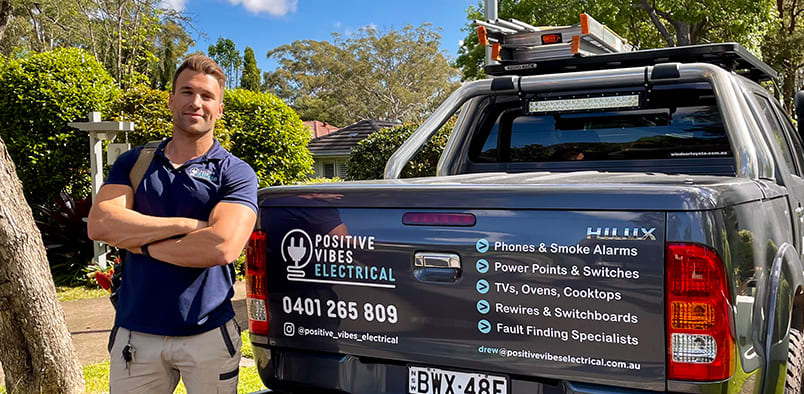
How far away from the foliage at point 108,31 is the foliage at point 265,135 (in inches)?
116

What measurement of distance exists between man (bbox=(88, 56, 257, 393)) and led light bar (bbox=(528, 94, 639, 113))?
1.88 metres

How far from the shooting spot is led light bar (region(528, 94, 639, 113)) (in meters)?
3.97

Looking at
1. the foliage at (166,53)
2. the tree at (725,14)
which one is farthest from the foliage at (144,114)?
the foliage at (166,53)

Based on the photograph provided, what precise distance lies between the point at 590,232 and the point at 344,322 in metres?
1.01

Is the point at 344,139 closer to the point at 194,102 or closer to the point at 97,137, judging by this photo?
the point at 97,137

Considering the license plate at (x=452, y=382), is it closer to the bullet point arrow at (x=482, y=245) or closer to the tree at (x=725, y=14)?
the bullet point arrow at (x=482, y=245)

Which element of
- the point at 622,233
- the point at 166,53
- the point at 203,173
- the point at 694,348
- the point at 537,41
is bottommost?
the point at 694,348

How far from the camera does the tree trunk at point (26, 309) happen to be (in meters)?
3.99

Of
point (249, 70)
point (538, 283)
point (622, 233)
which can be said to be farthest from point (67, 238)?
point (249, 70)

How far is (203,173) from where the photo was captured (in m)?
2.96

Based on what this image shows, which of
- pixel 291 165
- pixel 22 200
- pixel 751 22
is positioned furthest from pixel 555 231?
pixel 751 22

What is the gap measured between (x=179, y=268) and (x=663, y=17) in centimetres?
1931

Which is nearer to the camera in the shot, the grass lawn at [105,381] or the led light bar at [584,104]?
the led light bar at [584,104]

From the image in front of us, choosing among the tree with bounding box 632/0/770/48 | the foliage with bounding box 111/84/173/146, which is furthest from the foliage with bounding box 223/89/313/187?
the tree with bounding box 632/0/770/48
